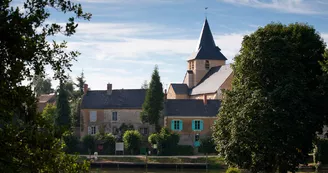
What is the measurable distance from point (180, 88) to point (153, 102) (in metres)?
20.3

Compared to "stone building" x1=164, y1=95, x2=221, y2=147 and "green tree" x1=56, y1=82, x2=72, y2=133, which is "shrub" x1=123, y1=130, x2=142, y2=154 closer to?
"stone building" x1=164, y1=95, x2=221, y2=147

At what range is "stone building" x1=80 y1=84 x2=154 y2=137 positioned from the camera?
5653cm

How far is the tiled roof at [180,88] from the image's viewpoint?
241 feet

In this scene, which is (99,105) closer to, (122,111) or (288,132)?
(122,111)

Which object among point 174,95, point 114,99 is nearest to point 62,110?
point 114,99

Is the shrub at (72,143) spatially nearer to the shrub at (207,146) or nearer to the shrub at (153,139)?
the shrub at (153,139)

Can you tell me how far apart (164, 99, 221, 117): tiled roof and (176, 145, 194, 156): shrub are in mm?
4453

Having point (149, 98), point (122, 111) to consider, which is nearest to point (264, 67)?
point (149, 98)

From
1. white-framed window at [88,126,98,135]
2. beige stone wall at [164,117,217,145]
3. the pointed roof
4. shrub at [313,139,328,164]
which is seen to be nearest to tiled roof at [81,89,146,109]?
white-framed window at [88,126,98,135]

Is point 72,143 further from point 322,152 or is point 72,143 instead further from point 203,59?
point 203,59

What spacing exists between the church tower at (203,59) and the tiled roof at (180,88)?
2.53 ft

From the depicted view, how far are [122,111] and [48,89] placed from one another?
1575 inches

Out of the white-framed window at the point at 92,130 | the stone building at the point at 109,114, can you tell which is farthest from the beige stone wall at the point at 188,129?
the white-framed window at the point at 92,130

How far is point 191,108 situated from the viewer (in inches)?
2188
